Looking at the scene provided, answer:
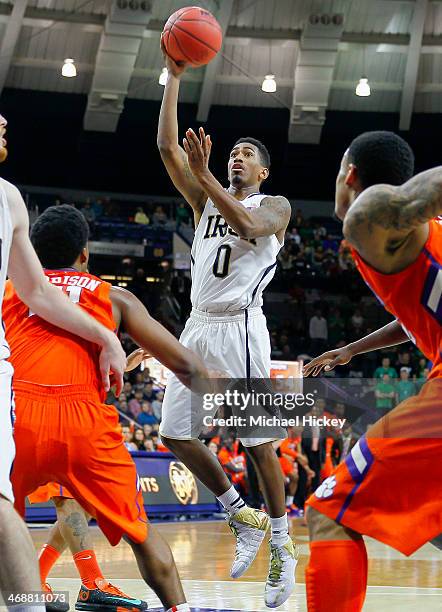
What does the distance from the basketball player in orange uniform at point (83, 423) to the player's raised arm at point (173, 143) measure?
75.8 inches

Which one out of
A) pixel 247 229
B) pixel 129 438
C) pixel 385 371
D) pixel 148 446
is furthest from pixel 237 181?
pixel 385 371

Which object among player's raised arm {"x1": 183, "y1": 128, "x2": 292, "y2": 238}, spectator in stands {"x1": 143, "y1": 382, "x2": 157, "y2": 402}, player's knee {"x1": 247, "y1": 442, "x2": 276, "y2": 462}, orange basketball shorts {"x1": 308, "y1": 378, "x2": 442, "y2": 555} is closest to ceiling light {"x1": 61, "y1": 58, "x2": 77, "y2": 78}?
spectator in stands {"x1": 143, "y1": 382, "x2": 157, "y2": 402}

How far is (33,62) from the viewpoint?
24.8 m

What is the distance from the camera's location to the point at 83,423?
162 inches

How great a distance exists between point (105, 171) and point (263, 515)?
22.3 metres

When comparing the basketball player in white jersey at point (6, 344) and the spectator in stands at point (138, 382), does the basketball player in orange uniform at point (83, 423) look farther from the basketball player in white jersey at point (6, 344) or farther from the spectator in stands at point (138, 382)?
the spectator in stands at point (138, 382)

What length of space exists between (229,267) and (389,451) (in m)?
2.89

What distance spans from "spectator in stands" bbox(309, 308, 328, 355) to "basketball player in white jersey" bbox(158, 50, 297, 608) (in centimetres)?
1665

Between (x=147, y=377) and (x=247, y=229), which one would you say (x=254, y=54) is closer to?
(x=147, y=377)

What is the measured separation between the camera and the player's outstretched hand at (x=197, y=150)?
5.28m

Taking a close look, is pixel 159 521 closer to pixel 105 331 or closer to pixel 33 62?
pixel 105 331

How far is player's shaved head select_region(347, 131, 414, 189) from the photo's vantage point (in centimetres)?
353

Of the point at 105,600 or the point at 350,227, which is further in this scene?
the point at 105,600

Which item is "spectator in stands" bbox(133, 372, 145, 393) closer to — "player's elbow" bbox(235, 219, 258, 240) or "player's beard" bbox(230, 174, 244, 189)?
"player's beard" bbox(230, 174, 244, 189)
